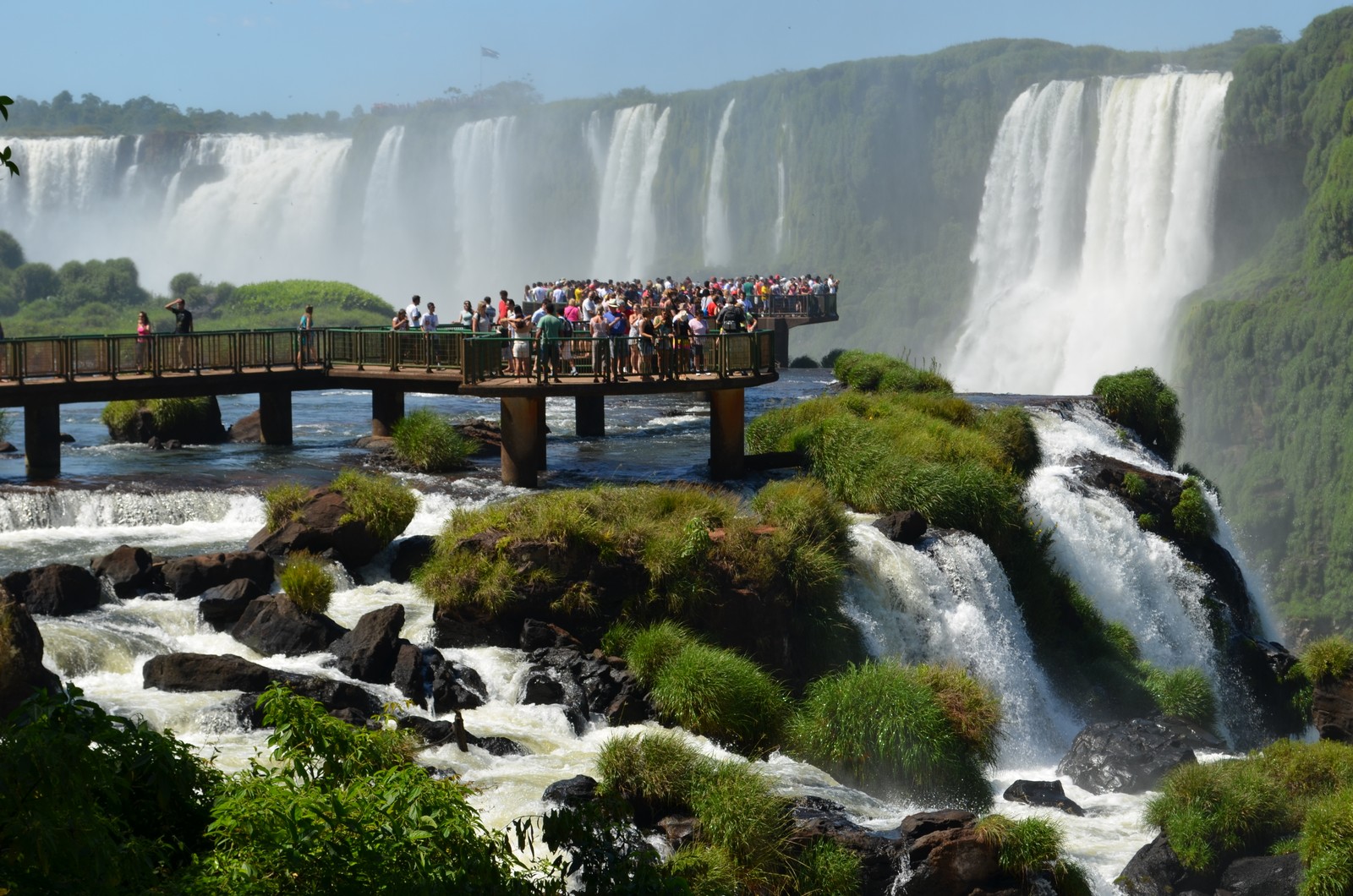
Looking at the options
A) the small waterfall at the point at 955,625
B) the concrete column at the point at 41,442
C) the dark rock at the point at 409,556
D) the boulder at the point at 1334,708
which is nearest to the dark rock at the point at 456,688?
the dark rock at the point at 409,556

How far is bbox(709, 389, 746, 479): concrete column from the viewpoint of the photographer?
24766mm

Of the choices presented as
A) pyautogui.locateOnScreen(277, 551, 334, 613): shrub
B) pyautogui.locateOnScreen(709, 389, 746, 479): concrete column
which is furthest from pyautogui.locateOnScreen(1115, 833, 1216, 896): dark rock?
pyautogui.locateOnScreen(709, 389, 746, 479): concrete column

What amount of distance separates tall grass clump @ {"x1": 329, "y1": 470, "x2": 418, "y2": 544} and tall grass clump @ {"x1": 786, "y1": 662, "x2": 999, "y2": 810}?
591cm

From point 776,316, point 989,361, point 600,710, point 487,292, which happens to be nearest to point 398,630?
point 600,710

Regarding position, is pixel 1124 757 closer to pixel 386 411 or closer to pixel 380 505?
pixel 380 505

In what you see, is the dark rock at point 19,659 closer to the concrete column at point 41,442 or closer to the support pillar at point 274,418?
the concrete column at point 41,442

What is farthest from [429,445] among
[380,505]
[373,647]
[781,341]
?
[781,341]

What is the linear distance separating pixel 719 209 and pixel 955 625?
3083 inches

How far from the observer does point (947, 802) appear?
16469 mm

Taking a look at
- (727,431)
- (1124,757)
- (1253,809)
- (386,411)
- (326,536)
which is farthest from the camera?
(386,411)

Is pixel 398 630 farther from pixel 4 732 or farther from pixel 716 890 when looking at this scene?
pixel 4 732

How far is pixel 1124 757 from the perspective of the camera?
59.5 feet

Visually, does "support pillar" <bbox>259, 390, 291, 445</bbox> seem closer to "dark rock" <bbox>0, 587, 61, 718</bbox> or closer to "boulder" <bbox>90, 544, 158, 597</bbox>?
"boulder" <bbox>90, 544, 158, 597</bbox>

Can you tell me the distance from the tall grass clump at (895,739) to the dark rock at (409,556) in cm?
520
